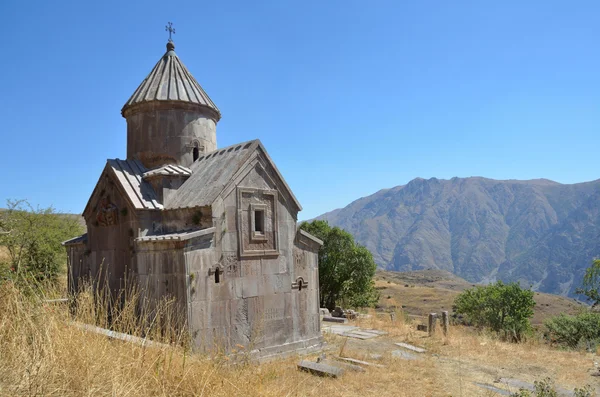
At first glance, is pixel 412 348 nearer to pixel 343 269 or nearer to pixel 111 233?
pixel 111 233

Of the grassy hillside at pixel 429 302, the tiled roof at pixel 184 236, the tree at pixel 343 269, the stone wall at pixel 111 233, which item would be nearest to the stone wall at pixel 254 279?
the tiled roof at pixel 184 236

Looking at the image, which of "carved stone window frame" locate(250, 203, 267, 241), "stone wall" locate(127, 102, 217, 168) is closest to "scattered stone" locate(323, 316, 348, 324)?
"carved stone window frame" locate(250, 203, 267, 241)

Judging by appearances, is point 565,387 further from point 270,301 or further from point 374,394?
point 270,301

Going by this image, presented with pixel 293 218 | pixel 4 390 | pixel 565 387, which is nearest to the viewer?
pixel 4 390

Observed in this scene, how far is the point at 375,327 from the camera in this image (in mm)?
12844

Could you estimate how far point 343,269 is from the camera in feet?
68.1

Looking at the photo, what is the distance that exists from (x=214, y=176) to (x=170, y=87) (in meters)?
3.18

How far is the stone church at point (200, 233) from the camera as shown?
787 cm

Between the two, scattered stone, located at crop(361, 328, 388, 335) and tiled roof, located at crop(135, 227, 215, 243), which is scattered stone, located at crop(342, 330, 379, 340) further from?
tiled roof, located at crop(135, 227, 215, 243)

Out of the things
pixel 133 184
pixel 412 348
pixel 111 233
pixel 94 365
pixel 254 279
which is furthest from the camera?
pixel 412 348

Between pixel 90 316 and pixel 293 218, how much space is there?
18.8 feet

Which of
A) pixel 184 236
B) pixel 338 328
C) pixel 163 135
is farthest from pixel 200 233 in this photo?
pixel 338 328

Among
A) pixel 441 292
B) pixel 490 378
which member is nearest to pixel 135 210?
pixel 490 378

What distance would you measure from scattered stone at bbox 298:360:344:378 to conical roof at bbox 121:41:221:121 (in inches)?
263
